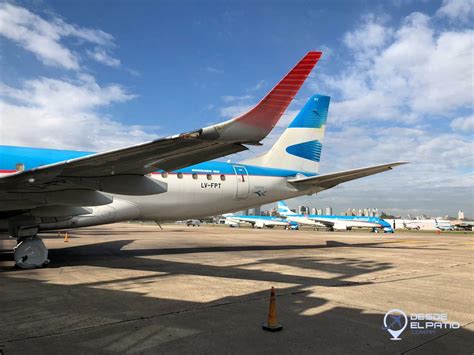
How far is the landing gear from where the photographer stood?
1068 cm

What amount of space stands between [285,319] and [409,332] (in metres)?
1.90

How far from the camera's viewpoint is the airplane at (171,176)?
6898 mm

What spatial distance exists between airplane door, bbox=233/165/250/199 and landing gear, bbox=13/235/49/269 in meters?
8.01

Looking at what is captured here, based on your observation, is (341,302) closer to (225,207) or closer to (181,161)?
(181,161)

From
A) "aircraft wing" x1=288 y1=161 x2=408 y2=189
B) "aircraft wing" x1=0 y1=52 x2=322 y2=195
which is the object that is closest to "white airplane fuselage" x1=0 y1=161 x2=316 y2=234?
"aircraft wing" x1=288 y1=161 x2=408 y2=189

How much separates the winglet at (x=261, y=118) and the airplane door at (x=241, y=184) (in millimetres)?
9255

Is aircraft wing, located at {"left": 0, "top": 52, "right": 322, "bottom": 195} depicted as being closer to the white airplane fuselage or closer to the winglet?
the winglet

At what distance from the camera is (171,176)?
1470 cm

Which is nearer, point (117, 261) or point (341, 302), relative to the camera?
point (341, 302)

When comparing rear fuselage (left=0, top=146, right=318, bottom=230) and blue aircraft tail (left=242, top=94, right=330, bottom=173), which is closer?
rear fuselage (left=0, top=146, right=318, bottom=230)

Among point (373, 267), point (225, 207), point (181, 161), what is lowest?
point (373, 267)

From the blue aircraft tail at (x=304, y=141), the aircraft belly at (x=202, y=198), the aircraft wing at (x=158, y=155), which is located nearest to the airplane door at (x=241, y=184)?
the aircraft belly at (x=202, y=198)

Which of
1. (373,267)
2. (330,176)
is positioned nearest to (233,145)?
(373,267)

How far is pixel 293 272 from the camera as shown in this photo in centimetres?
1073
